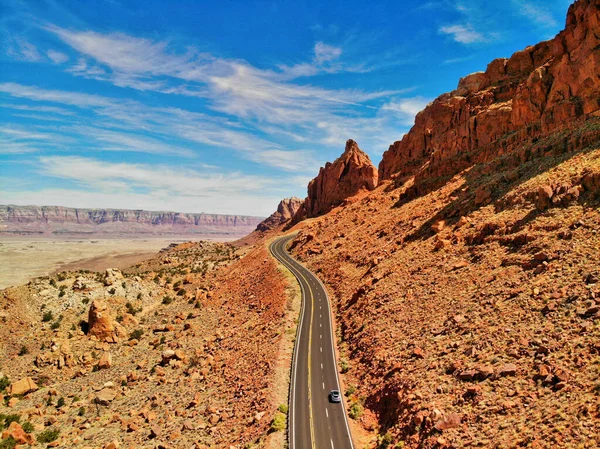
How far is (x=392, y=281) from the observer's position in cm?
4519

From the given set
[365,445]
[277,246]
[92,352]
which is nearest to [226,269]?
[277,246]

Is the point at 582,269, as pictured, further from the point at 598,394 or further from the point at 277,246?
the point at 277,246

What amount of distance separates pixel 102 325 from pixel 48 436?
2293cm

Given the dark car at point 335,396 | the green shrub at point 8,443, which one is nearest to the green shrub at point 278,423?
the dark car at point 335,396

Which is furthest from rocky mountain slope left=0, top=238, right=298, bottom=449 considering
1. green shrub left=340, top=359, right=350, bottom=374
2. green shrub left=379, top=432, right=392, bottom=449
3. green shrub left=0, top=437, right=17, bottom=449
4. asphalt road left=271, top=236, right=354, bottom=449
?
green shrub left=379, top=432, right=392, bottom=449

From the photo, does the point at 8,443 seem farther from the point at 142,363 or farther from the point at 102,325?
the point at 102,325

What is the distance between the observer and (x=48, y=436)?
30.2 m

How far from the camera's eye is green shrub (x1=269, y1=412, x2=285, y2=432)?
26856mm

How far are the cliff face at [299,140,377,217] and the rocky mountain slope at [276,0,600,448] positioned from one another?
4912 cm

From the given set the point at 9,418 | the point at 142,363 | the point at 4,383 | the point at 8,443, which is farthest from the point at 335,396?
the point at 4,383

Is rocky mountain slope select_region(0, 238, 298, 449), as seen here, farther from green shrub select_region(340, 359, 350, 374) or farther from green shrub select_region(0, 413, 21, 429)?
green shrub select_region(340, 359, 350, 374)

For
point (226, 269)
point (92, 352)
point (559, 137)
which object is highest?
point (559, 137)

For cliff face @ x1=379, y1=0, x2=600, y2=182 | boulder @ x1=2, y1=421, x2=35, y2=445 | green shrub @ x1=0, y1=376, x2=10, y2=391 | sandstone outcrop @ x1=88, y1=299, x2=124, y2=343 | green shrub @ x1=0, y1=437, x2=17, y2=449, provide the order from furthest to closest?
cliff face @ x1=379, y1=0, x2=600, y2=182 → sandstone outcrop @ x1=88, y1=299, x2=124, y2=343 → green shrub @ x1=0, y1=376, x2=10, y2=391 → boulder @ x1=2, y1=421, x2=35, y2=445 → green shrub @ x1=0, y1=437, x2=17, y2=449

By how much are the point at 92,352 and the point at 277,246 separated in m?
59.4
